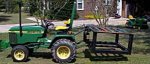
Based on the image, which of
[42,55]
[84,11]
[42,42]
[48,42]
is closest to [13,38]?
[42,42]

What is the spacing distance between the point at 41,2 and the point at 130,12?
67.0ft

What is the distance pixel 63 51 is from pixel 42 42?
30.0 inches

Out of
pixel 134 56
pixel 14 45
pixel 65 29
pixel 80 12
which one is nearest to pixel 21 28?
pixel 14 45

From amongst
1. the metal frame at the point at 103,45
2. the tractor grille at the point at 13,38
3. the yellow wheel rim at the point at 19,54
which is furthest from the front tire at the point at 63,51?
the tractor grille at the point at 13,38

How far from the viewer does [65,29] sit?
10852 mm

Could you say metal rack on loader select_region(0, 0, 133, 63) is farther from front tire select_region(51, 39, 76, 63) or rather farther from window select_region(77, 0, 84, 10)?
window select_region(77, 0, 84, 10)

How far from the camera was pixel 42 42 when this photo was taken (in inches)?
428

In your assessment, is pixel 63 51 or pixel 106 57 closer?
pixel 63 51

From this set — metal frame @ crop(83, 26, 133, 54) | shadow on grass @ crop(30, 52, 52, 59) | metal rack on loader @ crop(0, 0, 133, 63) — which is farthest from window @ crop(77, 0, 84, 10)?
metal rack on loader @ crop(0, 0, 133, 63)

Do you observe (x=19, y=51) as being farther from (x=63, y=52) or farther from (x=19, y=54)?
(x=63, y=52)

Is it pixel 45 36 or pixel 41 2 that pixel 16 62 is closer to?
pixel 45 36

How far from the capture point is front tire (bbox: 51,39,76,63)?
10.4 metres

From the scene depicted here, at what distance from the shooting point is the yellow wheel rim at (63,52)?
10484 mm

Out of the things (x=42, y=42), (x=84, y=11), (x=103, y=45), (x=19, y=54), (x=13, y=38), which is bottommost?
(x=19, y=54)
